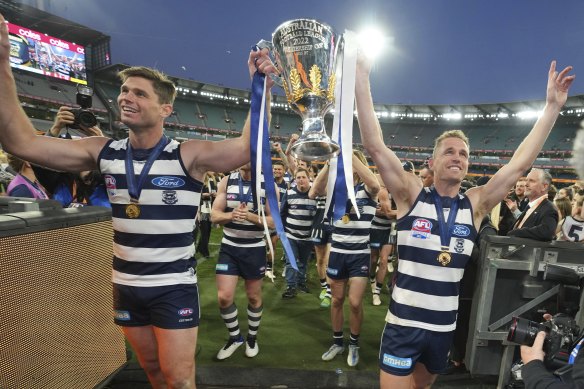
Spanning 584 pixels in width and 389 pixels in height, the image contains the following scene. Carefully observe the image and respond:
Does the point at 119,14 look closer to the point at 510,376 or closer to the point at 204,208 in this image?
the point at 204,208

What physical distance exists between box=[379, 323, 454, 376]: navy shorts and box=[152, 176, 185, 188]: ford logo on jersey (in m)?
1.51

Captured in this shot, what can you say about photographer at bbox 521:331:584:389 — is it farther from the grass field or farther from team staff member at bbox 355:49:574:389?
the grass field

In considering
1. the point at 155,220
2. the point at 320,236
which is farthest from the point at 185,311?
the point at 320,236

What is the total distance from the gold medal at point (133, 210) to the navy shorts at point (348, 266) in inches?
86.9

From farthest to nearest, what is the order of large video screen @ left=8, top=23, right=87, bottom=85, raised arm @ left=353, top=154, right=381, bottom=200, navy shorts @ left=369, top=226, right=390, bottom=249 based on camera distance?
large video screen @ left=8, top=23, right=87, bottom=85 < navy shorts @ left=369, top=226, right=390, bottom=249 < raised arm @ left=353, top=154, right=381, bottom=200

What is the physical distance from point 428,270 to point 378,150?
0.76m

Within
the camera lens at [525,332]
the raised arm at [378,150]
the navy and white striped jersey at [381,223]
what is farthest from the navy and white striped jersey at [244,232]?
the navy and white striped jersey at [381,223]

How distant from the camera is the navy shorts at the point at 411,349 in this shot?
192 cm

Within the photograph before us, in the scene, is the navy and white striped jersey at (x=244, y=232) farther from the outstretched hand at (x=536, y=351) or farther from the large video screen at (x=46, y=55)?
the large video screen at (x=46, y=55)

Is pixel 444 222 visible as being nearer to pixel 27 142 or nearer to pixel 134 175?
pixel 134 175

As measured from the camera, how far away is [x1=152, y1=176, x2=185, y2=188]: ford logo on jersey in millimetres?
1841

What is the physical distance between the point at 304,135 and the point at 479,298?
92.2 inches

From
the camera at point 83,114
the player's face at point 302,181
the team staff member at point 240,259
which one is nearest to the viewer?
the camera at point 83,114

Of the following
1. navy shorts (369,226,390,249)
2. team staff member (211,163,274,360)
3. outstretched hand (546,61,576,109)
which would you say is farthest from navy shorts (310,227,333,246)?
outstretched hand (546,61,576,109)
